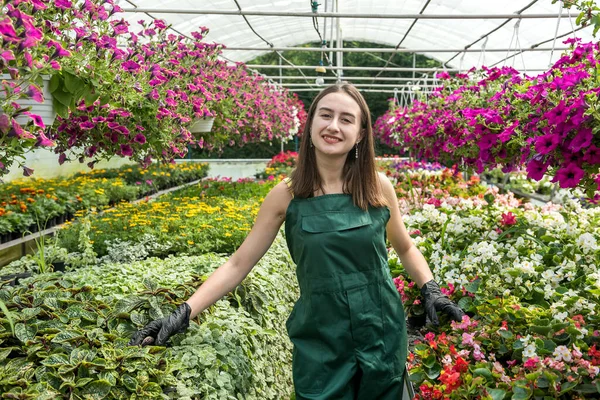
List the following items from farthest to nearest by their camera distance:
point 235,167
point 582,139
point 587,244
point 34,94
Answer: point 235,167 → point 587,244 → point 582,139 → point 34,94

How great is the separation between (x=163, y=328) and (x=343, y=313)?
60cm

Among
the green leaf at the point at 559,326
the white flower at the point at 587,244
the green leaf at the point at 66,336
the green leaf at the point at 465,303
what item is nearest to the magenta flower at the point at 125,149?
the green leaf at the point at 66,336

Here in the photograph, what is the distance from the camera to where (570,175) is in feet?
6.02

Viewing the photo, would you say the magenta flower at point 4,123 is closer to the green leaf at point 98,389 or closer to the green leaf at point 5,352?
the green leaf at point 98,389

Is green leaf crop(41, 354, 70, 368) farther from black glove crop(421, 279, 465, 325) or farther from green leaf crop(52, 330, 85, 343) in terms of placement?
black glove crop(421, 279, 465, 325)

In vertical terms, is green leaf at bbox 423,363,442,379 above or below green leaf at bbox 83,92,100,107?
below

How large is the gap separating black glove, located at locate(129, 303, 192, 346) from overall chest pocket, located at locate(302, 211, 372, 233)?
0.50 meters

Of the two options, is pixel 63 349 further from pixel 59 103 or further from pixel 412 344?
pixel 412 344

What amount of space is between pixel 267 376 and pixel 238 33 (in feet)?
31.1

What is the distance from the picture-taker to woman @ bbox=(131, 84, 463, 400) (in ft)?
6.74

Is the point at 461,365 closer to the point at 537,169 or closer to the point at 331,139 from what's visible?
the point at 537,169

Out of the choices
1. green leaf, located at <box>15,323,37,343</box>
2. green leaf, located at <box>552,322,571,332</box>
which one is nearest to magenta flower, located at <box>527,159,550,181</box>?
green leaf, located at <box>552,322,571,332</box>

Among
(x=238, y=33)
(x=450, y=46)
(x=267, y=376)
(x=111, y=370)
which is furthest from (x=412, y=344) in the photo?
(x=450, y=46)

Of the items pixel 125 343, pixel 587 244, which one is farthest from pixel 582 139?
pixel 125 343
